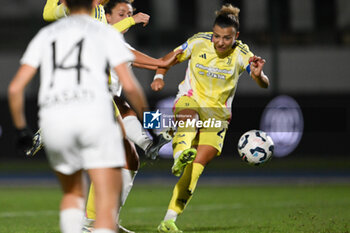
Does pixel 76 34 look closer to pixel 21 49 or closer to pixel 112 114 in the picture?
pixel 112 114

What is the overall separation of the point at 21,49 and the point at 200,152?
17684 millimetres

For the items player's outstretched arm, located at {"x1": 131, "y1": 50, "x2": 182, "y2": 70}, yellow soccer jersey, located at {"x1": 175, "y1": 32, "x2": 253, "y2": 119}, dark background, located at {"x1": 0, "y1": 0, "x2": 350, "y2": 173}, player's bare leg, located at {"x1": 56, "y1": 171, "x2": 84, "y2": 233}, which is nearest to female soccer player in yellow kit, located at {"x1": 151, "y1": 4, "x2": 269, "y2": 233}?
yellow soccer jersey, located at {"x1": 175, "y1": 32, "x2": 253, "y2": 119}

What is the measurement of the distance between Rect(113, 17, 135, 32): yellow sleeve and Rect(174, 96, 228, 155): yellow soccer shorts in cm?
112

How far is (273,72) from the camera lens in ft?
71.6

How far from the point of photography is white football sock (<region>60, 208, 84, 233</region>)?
4988 millimetres

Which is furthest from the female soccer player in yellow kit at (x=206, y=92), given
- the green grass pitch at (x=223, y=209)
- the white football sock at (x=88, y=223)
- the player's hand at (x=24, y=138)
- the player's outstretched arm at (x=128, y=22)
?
the player's hand at (x=24, y=138)

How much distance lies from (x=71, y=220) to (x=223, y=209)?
6421 mm

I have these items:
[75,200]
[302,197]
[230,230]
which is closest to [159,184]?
[302,197]

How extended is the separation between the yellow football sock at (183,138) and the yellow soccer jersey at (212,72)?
0.38 metres

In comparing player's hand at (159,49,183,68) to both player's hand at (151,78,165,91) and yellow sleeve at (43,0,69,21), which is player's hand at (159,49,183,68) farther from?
yellow sleeve at (43,0,69,21)

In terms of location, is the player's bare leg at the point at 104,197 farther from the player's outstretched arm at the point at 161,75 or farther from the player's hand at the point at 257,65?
the player's hand at the point at 257,65

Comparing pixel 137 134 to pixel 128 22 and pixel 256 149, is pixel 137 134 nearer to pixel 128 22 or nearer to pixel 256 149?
pixel 128 22

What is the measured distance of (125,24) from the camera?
7.52 meters

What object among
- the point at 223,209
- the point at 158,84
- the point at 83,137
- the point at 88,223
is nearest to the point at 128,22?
the point at 158,84
